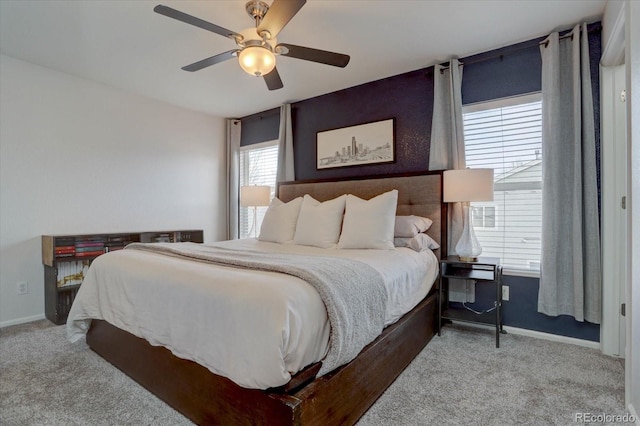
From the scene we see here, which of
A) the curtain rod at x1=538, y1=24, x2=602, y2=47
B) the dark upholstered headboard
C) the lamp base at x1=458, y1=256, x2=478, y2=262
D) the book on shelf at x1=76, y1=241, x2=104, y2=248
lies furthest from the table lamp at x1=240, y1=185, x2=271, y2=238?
the curtain rod at x1=538, y1=24, x2=602, y2=47

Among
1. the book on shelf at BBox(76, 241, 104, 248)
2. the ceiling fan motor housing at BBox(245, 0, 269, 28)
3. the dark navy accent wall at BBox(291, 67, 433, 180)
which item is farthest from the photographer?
the dark navy accent wall at BBox(291, 67, 433, 180)

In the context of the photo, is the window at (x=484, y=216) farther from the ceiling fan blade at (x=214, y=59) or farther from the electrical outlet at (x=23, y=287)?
the electrical outlet at (x=23, y=287)

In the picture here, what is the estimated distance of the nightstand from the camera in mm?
2549

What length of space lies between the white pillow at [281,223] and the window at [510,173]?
1.82 m

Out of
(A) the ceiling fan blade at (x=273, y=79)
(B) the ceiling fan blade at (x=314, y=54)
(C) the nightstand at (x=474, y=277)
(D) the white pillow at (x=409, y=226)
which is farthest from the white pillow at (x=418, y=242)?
(A) the ceiling fan blade at (x=273, y=79)

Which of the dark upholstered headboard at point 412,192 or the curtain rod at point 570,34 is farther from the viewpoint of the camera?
the dark upholstered headboard at point 412,192

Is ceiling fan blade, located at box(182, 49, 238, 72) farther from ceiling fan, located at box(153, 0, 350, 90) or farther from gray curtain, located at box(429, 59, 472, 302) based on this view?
gray curtain, located at box(429, 59, 472, 302)

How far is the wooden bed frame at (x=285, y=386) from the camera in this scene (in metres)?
1.26

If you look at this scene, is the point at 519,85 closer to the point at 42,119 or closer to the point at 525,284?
the point at 525,284

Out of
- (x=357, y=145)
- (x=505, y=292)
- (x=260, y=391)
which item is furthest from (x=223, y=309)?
(x=357, y=145)

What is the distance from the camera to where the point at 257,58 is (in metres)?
2.11

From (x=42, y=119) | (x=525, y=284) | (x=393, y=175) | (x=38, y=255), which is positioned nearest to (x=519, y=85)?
(x=393, y=175)

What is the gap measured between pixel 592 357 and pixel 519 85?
2.30m

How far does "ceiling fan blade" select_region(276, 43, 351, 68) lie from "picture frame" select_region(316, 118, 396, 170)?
1449 mm
